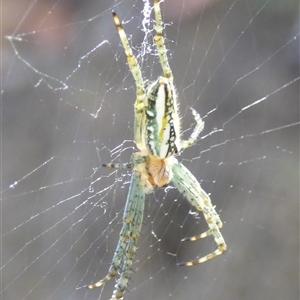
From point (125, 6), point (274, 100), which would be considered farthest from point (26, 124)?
point (274, 100)

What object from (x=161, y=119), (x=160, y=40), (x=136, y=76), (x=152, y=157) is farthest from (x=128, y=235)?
(x=160, y=40)

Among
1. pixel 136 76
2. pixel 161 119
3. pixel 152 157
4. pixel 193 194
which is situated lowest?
pixel 193 194

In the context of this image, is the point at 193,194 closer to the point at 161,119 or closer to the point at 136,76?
the point at 161,119

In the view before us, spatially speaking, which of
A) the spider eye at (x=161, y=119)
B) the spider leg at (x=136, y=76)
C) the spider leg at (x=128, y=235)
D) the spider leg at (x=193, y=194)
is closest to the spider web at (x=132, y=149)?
the spider leg at (x=193, y=194)

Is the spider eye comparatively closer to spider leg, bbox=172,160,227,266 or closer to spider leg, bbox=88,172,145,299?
spider leg, bbox=88,172,145,299

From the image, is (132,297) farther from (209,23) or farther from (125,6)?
(209,23)

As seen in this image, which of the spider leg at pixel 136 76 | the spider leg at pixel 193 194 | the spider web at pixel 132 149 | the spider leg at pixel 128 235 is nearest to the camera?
the spider leg at pixel 136 76

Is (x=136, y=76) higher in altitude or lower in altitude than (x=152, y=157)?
higher

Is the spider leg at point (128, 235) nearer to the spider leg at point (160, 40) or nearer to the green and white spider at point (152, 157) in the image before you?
the green and white spider at point (152, 157)
